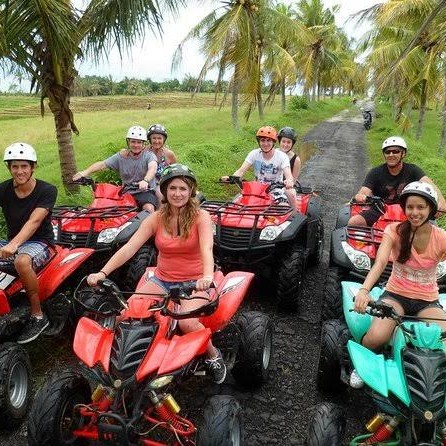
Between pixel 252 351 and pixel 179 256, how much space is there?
0.95 metres

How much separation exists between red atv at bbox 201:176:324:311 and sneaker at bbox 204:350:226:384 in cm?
194

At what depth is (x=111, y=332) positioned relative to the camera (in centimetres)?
331

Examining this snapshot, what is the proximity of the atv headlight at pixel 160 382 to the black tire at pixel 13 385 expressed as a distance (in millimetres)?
1287

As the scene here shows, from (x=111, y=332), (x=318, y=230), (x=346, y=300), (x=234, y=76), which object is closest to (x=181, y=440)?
(x=111, y=332)

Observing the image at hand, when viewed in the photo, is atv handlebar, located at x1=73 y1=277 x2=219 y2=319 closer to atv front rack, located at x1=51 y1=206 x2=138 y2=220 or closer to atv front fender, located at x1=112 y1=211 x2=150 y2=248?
atv front fender, located at x1=112 y1=211 x2=150 y2=248

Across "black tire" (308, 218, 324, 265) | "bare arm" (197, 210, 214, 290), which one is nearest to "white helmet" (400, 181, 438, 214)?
"bare arm" (197, 210, 214, 290)

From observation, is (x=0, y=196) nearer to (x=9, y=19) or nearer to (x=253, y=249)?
(x=253, y=249)

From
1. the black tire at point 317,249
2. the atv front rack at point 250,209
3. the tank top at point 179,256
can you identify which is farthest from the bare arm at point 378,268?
the black tire at point 317,249

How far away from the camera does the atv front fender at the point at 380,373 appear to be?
2.92 metres

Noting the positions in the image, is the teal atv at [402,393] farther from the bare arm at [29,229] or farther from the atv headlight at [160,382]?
the bare arm at [29,229]

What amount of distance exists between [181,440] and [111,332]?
2.66 ft

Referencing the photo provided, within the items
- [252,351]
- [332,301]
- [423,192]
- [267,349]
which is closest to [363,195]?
[332,301]

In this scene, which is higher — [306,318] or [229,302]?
[229,302]

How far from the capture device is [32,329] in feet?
14.5
